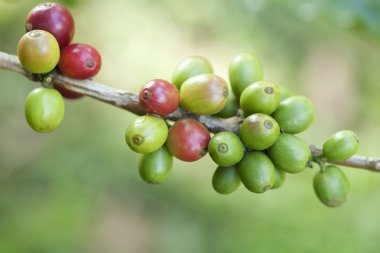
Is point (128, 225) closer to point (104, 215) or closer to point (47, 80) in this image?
point (104, 215)

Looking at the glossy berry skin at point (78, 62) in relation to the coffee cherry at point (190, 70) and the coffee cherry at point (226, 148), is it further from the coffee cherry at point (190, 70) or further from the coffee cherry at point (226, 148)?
the coffee cherry at point (226, 148)

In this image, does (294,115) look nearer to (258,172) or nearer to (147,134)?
(258,172)

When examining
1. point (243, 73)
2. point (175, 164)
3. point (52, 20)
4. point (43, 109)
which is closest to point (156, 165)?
point (43, 109)

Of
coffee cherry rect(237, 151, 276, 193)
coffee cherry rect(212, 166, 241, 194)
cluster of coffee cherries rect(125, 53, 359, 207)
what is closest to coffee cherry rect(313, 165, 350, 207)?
cluster of coffee cherries rect(125, 53, 359, 207)

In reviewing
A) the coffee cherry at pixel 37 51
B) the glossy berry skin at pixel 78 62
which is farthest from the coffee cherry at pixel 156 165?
the coffee cherry at pixel 37 51

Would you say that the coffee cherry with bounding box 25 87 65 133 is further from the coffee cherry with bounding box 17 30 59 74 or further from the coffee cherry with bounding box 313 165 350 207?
the coffee cherry with bounding box 313 165 350 207

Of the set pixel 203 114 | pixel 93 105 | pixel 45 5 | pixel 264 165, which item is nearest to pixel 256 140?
pixel 264 165
